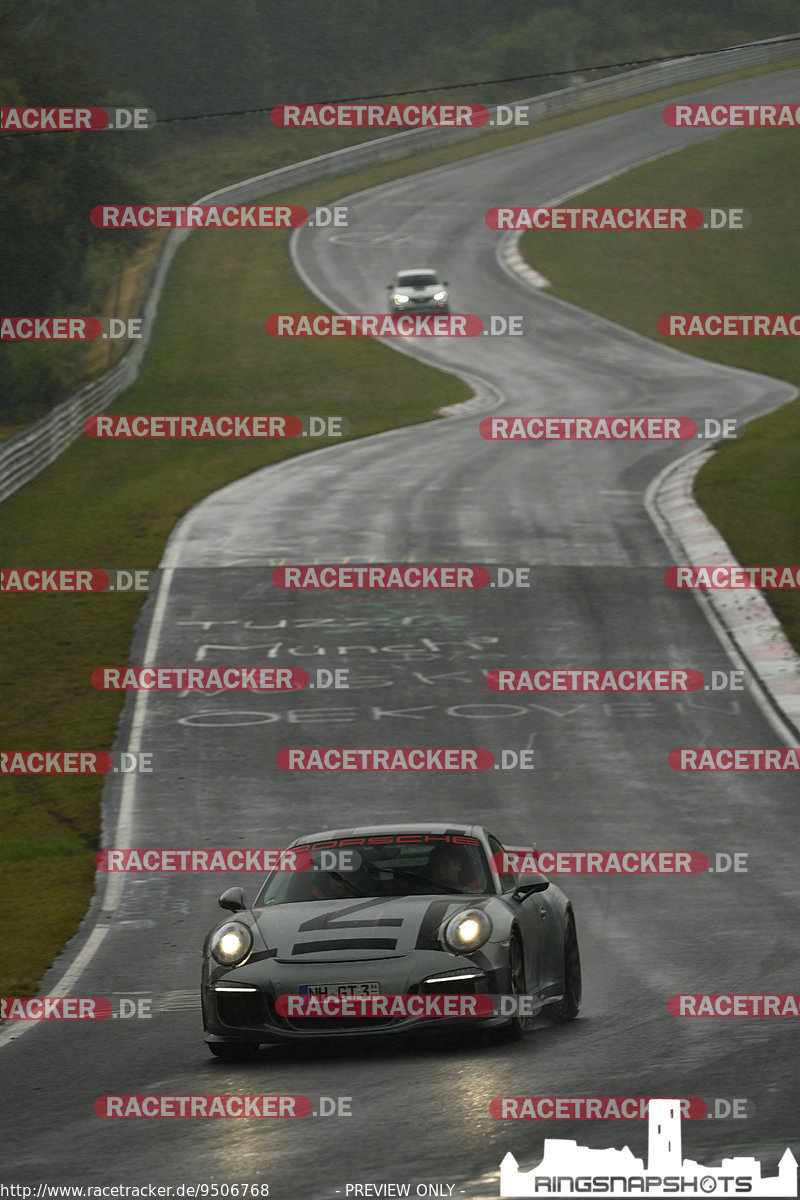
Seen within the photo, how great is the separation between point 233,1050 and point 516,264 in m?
57.9

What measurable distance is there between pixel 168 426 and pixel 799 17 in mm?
77290

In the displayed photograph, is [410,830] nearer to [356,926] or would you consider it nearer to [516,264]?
[356,926]

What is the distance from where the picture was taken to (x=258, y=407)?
48.6 meters

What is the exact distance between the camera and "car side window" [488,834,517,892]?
1134 cm

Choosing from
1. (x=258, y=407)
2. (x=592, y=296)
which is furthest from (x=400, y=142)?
(x=258, y=407)

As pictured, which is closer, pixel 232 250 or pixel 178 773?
pixel 178 773

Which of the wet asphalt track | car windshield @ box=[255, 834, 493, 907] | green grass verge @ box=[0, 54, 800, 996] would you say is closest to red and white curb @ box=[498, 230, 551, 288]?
the wet asphalt track

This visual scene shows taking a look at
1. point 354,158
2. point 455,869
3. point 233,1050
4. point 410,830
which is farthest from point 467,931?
point 354,158

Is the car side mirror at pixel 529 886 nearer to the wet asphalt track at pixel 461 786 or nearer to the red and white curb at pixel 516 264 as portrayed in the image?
the wet asphalt track at pixel 461 786

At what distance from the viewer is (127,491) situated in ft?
135

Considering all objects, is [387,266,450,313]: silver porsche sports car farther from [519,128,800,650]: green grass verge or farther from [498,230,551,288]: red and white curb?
[519,128,800,650]: green grass verge

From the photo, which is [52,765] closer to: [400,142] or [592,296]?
[592,296]

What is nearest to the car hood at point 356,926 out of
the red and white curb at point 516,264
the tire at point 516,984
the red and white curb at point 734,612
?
the tire at point 516,984

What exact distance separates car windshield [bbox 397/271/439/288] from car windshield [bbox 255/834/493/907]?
47.4 meters
